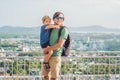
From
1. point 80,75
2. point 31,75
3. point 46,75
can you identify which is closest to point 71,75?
point 80,75

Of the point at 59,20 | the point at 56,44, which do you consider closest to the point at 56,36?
the point at 56,44

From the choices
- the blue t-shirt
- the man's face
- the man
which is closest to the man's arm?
the man

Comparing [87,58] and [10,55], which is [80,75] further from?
[10,55]

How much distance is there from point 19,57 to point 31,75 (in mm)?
538

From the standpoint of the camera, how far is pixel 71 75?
9.65 m

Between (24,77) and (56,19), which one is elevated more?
(56,19)

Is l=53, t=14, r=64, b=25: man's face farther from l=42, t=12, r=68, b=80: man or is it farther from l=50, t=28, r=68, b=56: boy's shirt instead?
l=50, t=28, r=68, b=56: boy's shirt

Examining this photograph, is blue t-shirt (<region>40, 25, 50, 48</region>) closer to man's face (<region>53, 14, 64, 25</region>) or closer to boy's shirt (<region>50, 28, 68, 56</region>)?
boy's shirt (<region>50, 28, 68, 56</region>)

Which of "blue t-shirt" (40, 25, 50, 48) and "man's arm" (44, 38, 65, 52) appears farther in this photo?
"blue t-shirt" (40, 25, 50, 48)

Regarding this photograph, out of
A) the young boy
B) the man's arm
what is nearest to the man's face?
the young boy

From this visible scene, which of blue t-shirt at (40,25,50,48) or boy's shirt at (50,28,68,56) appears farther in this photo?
blue t-shirt at (40,25,50,48)

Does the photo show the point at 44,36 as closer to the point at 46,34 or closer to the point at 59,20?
the point at 46,34

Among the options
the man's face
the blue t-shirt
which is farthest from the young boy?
the man's face

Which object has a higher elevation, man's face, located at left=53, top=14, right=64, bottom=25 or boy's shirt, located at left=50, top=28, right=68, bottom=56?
man's face, located at left=53, top=14, right=64, bottom=25
